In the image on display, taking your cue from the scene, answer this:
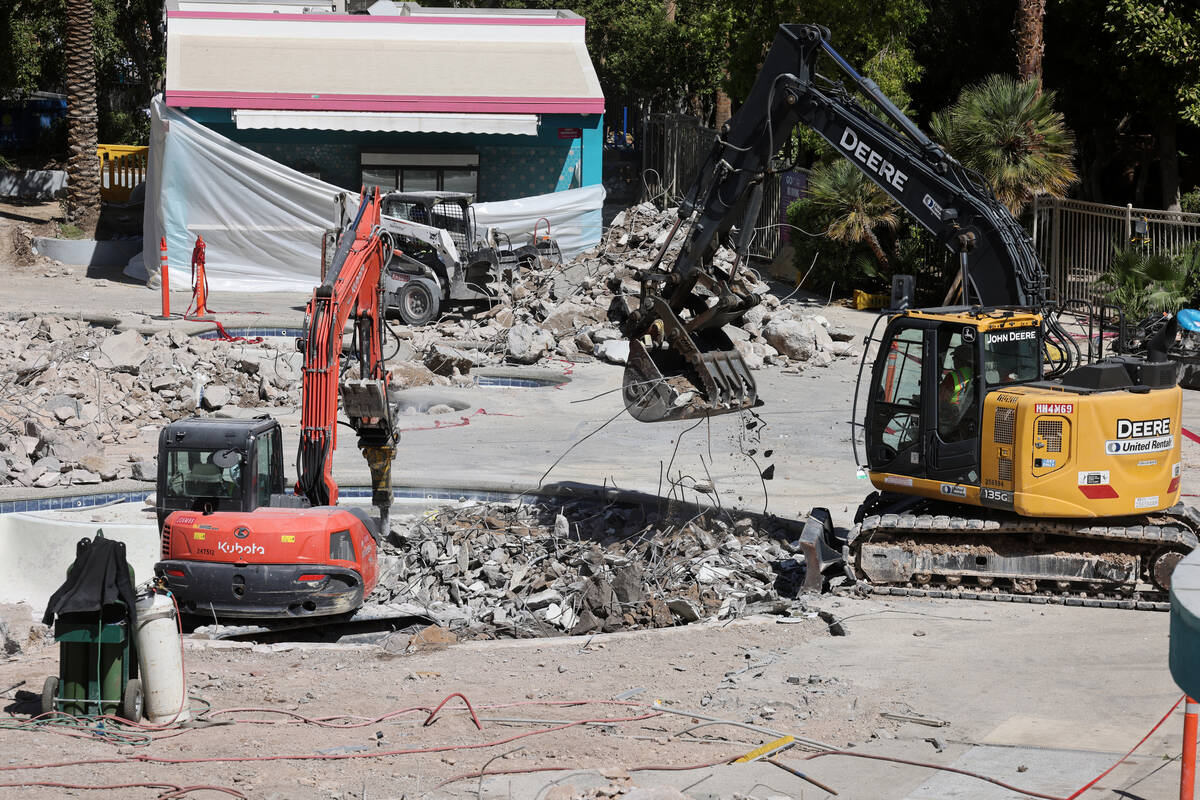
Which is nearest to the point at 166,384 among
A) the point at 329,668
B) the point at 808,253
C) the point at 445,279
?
the point at 445,279

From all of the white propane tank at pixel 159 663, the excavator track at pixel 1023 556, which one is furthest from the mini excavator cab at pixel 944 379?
the white propane tank at pixel 159 663

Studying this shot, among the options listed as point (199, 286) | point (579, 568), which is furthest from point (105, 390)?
point (579, 568)

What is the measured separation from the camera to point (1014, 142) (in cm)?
2545

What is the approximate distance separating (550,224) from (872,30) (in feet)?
28.6

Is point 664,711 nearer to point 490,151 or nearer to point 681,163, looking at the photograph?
point 490,151

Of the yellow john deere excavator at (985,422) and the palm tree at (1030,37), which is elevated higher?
the palm tree at (1030,37)

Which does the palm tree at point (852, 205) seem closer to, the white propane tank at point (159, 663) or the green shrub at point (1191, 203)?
the green shrub at point (1191, 203)

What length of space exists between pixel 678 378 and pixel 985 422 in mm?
3384

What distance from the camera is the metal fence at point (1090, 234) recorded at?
2609 cm

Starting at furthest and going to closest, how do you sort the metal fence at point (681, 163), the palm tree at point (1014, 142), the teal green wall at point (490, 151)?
the metal fence at point (681, 163)
the teal green wall at point (490, 151)
the palm tree at point (1014, 142)

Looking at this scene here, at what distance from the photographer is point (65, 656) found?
9.47m

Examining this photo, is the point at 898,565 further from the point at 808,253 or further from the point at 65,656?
the point at 808,253

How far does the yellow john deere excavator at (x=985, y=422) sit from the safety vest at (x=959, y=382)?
0.04 feet

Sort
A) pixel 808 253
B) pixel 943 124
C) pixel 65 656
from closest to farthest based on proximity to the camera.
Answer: pixel 65 656, pixel 943 124, pixel 808 253
